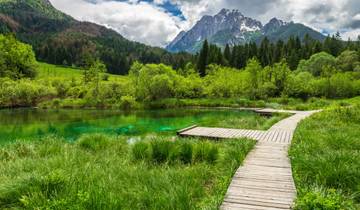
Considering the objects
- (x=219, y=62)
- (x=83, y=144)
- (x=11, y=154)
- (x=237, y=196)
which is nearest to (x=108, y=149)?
(x=83, y=144)

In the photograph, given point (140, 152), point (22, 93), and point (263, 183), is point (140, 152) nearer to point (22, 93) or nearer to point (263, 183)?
point (263, 183)

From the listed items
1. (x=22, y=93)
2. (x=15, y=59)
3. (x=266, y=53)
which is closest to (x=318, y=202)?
(x=22, y=93)

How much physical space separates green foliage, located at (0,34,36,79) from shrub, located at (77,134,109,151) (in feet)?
188

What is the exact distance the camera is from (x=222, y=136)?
469 inches

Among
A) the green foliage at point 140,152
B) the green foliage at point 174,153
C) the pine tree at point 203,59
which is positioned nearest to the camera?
the green foliage at point 174,153

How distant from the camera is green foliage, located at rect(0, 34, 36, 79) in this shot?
59.2 m

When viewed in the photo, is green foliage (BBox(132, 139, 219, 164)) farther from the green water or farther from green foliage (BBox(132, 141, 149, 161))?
the green water

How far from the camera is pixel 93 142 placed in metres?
10.4

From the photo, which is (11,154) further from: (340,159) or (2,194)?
(340,159)

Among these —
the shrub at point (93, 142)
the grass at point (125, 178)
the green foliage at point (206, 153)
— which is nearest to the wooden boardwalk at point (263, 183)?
the grass at point (125, 178)

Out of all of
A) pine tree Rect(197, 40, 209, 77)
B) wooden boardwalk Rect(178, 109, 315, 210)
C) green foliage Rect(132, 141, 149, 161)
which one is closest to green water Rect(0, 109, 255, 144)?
green foliage Rect(132, 141, 149, 161)

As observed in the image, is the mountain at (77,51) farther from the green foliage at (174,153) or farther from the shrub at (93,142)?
the green foliage at (174,153)

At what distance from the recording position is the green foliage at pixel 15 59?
59219 mm

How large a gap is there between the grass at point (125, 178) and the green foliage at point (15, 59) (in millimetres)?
59122
